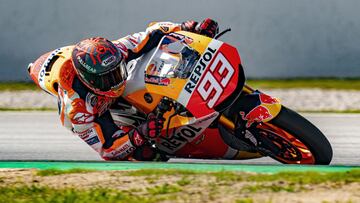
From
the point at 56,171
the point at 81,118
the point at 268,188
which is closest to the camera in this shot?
the point at 268,188

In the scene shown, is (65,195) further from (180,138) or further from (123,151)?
(180,138)

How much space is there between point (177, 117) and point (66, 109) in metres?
0.78

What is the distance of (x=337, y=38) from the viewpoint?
1066 centimetres

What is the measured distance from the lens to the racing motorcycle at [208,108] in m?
5.29

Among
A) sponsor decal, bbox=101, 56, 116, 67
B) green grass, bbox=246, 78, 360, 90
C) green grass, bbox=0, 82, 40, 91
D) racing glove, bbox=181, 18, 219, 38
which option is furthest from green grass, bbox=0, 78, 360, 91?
sponsor decal, bbox=101, 56, 116, 67

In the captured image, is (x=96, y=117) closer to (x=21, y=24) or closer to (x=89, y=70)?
(x=89, y=70)

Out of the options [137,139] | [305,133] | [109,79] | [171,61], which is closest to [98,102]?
[109,79]

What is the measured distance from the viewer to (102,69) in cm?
523

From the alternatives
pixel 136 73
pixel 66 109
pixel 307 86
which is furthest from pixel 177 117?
pixel 307 86

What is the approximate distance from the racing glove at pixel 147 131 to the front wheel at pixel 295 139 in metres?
Result: 0.72

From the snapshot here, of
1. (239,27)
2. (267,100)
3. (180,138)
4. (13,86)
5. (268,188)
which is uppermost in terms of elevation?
(267,100)

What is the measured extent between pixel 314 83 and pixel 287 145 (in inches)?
214

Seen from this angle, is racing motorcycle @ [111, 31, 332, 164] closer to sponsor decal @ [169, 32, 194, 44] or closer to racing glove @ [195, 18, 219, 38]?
sponsor decal @ [169, 32, 194, 44]

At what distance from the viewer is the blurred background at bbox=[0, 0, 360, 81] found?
10.6 metres
